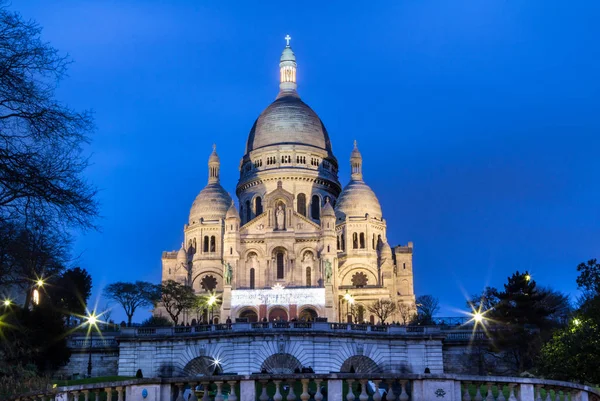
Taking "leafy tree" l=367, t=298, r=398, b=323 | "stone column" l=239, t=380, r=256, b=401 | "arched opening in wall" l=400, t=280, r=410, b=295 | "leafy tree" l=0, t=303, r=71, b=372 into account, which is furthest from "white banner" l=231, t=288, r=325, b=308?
"stone column" l=239, t=380, r=256, b=401

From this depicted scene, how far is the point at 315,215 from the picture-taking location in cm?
11281

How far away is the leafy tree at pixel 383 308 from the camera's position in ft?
294

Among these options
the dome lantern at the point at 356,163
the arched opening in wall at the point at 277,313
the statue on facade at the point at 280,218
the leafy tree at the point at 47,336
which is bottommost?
the leafy tree at the point at 47,336

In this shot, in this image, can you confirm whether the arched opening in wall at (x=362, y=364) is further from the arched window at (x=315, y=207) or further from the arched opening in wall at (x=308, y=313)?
the arched window at (x=315, y=207)

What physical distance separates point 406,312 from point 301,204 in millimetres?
22752

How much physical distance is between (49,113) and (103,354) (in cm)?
4547

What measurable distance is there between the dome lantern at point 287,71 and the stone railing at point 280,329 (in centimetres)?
7469

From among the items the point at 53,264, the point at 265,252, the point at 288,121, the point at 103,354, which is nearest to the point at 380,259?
the point at 265,252

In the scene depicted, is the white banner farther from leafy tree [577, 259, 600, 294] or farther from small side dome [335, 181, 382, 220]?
leafy tree [577, 259, 600, 294]

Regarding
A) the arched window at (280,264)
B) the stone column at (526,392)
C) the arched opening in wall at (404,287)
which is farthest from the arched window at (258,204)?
the stone column at (526,392)

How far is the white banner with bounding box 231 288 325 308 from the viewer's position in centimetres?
8888

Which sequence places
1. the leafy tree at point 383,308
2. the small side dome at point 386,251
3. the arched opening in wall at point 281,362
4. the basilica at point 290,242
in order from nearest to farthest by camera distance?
1. the arched opening in wall at point 281,362
2. the leafy tree at point 383,308
3. the basilica at point 290,242
4. the small side dome at point 386,251

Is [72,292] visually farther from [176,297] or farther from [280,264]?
[280,264]

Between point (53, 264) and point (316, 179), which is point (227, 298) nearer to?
point (316, 179)
